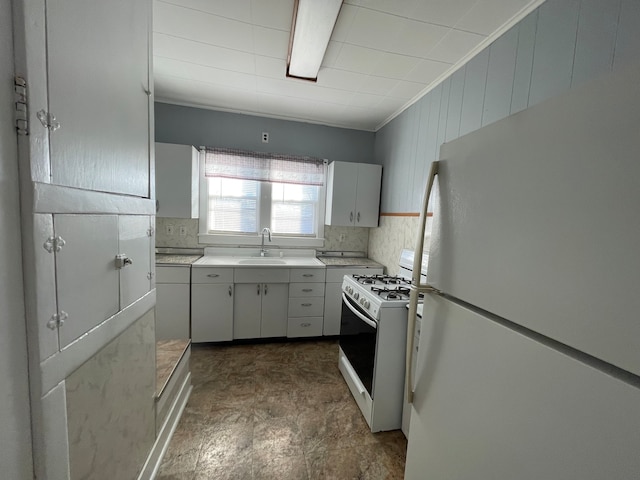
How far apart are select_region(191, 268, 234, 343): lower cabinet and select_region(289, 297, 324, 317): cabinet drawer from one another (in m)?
0.65

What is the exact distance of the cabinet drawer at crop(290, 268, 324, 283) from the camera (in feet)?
9.21

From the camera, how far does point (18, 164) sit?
58 cm

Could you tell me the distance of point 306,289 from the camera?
286 centimetres

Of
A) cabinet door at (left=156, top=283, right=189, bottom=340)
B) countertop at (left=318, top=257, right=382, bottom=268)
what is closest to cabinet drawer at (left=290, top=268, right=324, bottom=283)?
countertop at (left=318, top=257, right=382, bottom=268)

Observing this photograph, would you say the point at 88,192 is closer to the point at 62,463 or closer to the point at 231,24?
the point at 62,463

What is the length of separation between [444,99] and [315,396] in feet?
8.63

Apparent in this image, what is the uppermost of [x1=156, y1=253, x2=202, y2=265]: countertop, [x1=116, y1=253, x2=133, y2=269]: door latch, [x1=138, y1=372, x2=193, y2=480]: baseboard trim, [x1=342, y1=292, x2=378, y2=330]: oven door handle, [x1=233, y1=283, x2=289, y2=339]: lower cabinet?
[x1=116, y1=253, x2=133, y2=269]: door latch

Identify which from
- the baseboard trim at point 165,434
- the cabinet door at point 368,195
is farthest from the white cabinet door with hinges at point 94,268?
the cabinet door at point 368,195

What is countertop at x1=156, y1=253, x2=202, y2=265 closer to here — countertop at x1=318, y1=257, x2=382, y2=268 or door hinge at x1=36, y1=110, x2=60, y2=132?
countertop at x1=318, y1=257, x2=382, y2=268

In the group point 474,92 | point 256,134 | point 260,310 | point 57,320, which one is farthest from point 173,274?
point 474,92

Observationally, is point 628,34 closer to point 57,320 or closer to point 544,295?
point 544,295

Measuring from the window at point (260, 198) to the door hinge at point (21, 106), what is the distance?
255 cm

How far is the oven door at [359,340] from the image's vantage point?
169 centimetres

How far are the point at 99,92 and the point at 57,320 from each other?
700mm
